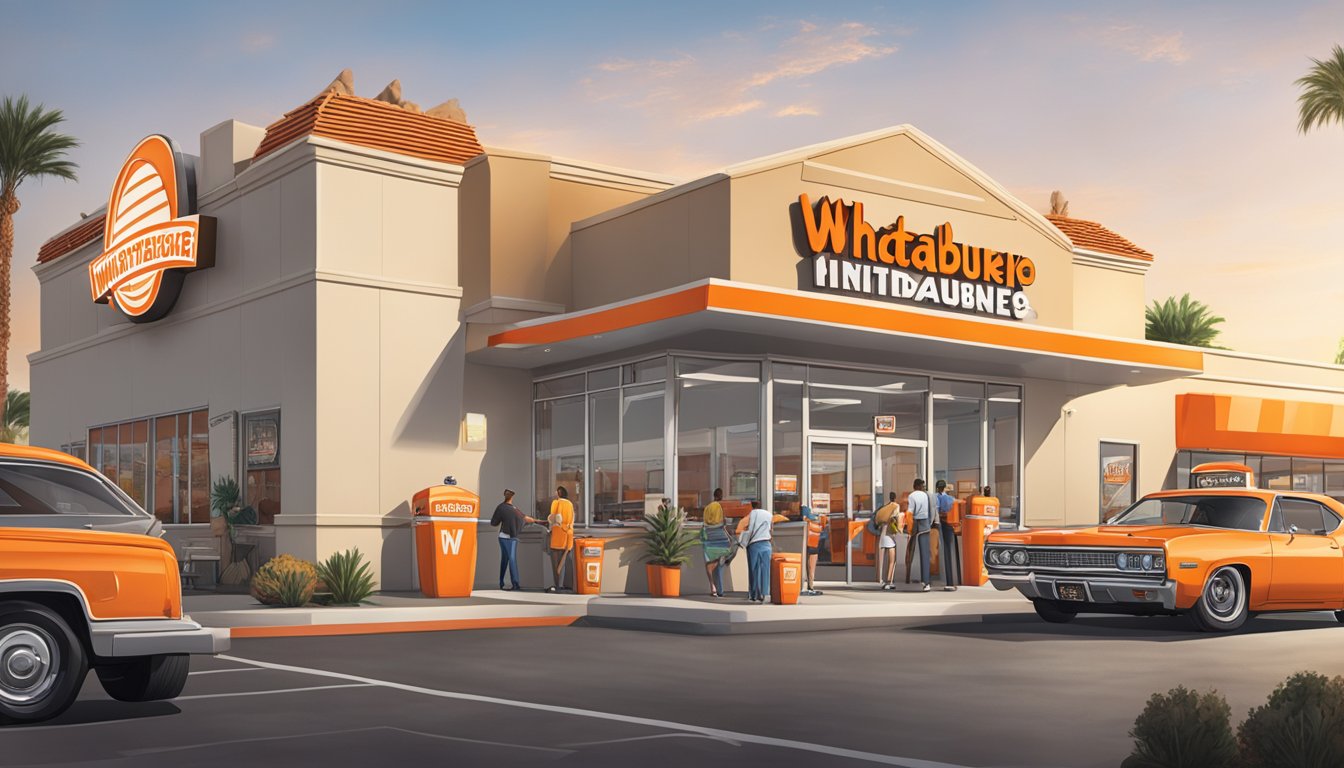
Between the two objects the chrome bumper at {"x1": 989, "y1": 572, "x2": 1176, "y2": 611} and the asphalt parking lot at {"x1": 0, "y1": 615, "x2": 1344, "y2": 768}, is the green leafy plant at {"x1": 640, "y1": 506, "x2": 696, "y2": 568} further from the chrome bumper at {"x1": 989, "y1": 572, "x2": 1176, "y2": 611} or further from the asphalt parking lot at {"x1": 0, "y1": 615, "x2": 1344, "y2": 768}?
the chrome bumper at {"x1": 989, "y1": 572, "x2": 1176, "y2": 611}

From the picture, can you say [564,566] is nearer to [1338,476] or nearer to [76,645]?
[76,645]

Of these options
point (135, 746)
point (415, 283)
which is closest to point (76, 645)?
point (135, 746)

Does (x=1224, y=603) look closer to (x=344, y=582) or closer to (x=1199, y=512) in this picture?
(x=1199, y=512)

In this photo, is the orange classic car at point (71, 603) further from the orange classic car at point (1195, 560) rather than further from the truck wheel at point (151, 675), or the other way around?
the orange classic car at point (1195, 560)

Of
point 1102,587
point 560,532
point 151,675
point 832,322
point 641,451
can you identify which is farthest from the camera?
point 641,451

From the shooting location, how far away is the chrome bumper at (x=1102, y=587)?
16.4 metres

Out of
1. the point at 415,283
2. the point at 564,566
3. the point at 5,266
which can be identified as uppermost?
the point at 5,266

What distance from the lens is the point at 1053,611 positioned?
18.7 m

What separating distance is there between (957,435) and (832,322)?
6.91 m

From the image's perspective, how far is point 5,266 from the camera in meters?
44.0

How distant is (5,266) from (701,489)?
3022cm

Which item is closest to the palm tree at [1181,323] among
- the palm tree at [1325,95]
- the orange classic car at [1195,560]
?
the palm tree at [1325,95]

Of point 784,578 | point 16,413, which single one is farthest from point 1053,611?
point 16,413

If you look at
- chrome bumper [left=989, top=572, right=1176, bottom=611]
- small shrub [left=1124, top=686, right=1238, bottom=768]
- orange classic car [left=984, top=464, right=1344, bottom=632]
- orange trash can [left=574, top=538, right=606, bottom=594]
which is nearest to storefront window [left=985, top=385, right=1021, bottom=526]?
orange trash can [left=574, top=538, right=606, bottom=594]
